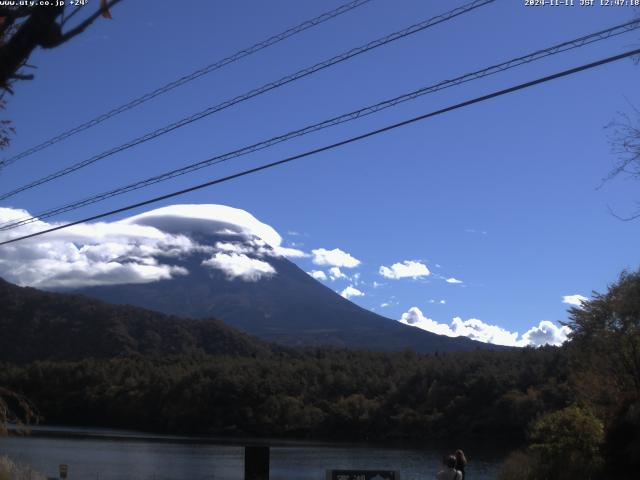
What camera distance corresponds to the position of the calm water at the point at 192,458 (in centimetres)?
4734

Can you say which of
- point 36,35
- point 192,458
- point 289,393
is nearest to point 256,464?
point 36,35

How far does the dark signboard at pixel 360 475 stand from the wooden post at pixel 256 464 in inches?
161

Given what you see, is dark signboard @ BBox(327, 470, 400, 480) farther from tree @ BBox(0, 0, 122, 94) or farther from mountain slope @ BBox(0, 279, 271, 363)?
mountain slope @ BBox(0, 279, 271, 363)

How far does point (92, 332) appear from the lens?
Answer: 15288 centimetres

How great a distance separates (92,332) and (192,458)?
321 feet

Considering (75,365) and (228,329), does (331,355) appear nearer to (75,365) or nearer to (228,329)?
(228,329)

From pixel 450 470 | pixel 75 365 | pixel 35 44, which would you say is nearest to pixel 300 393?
pixel 75 365

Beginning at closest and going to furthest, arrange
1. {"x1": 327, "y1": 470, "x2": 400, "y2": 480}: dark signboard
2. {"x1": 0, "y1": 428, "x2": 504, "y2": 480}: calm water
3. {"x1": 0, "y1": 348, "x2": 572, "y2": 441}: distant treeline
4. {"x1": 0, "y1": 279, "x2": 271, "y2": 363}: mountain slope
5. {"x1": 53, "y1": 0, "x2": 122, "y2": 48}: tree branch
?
1. {"x1": 53, "y1": 0, "x2": 122, "y2": 48}: tree branch
2. {"x1": 327, "y1": 470, "x2": 400, "y2": 480}: dark signboard
3. {"x1": 0, "y1": 428, "x2": 504, "y2": 480}: calm water
4. {"x1": 0, "y1": 348, "x2": 572, "y2": 441}: distant treeline
5. {"x1": 0, "y1": 279, "x2": 271, "y2": 363}: mountain slope

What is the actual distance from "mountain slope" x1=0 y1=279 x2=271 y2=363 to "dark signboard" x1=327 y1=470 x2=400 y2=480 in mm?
123175

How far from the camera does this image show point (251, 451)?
19.9m

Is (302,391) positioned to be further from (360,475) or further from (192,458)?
(360,475)

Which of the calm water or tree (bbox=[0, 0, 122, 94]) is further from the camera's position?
the calm water

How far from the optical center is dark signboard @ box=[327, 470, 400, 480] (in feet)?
50.8

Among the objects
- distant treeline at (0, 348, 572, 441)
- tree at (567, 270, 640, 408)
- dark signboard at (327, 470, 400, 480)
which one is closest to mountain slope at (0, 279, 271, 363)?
distant treeline at (0, 348, 572, 441)
